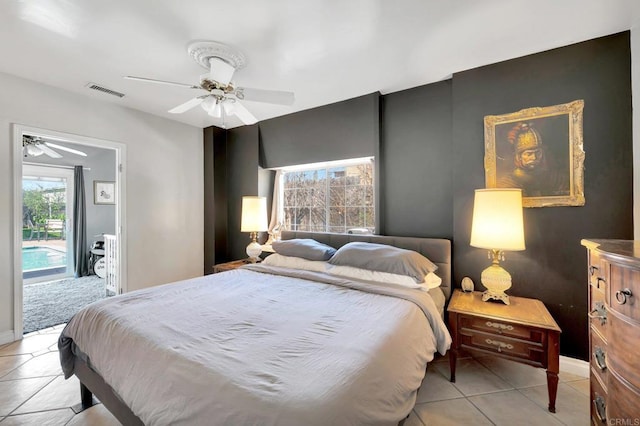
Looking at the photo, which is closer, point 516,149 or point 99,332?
point 99,332

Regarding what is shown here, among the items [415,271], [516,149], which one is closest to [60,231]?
[415,271]

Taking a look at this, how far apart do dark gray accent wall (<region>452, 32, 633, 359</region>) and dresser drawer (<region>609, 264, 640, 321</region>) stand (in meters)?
1.25

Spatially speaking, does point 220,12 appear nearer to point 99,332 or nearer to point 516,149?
point 99,332

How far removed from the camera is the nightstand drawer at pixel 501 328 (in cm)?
179

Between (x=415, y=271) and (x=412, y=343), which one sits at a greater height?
(x=415, y=271)

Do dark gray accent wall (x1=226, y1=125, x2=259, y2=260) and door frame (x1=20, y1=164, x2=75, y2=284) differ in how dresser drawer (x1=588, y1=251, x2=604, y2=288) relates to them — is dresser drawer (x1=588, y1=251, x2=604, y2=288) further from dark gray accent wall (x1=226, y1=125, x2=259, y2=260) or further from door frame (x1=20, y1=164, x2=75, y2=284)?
door frame (x1=20, y1=164, x2=75, y2=284)

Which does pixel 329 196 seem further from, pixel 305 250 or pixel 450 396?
pixel 450 396

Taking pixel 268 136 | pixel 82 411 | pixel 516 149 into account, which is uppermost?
pixel 268 136

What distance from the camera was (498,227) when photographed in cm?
202

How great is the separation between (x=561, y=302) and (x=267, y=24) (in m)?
3.12

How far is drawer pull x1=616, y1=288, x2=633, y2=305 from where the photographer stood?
1.03 m

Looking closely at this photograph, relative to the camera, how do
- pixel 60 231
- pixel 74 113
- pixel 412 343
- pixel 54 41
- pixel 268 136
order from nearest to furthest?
1. pixel 412 343
2. pixel 54 41
3. pixel 74 113
4. pixel 268 136
5. pixel 60 231

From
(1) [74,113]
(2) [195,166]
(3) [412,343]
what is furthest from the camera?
(2) [195,166]

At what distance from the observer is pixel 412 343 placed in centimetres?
146
